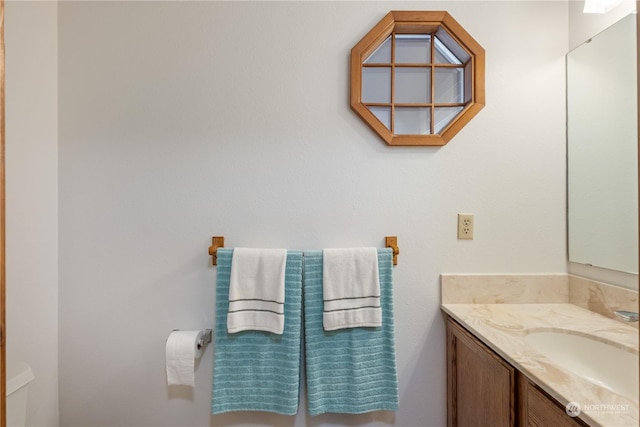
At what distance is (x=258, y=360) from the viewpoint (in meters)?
1.25

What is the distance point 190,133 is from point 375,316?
3.69 ft

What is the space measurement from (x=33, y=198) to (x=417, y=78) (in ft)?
5.63

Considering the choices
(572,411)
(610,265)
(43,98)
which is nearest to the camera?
(572,411)

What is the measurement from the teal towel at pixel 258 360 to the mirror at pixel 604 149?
1.20 m

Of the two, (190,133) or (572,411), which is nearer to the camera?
(572,411)

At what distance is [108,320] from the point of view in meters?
1.33

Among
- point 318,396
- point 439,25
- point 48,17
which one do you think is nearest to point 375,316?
point 318,396

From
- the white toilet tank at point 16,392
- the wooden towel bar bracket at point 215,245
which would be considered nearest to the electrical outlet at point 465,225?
the wooden towel bar bracket at point 215,245

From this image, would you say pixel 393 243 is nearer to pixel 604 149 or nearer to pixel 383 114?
pixel 383 114

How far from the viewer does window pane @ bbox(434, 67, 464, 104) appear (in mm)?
1368

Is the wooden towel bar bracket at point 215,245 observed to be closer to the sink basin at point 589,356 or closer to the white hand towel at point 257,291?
the white hand towel at point 257,291

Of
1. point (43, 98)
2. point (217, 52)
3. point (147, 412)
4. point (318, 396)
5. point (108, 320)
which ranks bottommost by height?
point (147, 412)

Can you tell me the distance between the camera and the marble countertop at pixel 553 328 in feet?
2.08

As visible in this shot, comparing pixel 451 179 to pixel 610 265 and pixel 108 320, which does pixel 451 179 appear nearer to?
pixel 610 265
